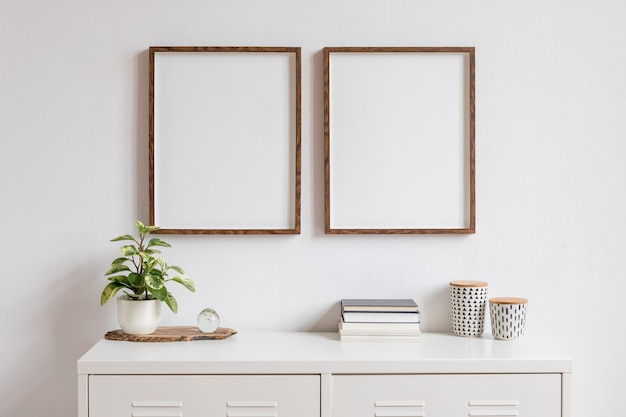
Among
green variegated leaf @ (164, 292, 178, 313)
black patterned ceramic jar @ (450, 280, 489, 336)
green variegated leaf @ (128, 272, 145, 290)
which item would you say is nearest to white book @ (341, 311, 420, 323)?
black patterned ceramic jar @ (450, 280, 489, 336)

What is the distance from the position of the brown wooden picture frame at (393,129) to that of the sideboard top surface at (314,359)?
0.41 metres

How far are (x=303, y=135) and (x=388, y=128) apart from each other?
0.27 m

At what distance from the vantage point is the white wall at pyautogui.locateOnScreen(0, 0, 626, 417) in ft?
6.59

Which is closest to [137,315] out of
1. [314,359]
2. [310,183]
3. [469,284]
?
[314,359]

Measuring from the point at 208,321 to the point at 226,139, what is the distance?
1.86ft

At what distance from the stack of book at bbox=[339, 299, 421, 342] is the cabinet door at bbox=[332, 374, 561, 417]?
0.70 ft

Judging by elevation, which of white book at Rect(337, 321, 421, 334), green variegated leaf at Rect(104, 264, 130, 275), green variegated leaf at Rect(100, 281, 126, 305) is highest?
green variegated leaf at Rect(104, 264, 130, 275)

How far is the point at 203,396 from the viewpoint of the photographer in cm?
165

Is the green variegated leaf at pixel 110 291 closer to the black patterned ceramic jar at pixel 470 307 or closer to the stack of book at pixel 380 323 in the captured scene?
the stack of book at pixel 380 323

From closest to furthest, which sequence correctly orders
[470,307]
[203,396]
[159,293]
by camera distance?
[203,396], [159,293], [470,307]

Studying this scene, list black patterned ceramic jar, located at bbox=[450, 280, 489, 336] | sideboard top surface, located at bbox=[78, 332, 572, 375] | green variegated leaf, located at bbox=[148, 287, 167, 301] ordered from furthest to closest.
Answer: black patterned ceramic jar, located at bbox=[450, 280, 489, 336], green variegated leaf, located at bbox=[148, 287, 167, 301], sideboard top surface, located at bbox=[78, 332, 572, 375]

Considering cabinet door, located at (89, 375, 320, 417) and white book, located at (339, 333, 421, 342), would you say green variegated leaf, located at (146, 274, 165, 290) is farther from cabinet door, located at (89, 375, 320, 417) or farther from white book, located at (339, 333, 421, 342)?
white book, located at (339, 333, 421, 342)

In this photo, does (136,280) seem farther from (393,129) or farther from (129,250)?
(393,129)

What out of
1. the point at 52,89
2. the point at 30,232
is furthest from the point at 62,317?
the point at 52,89
